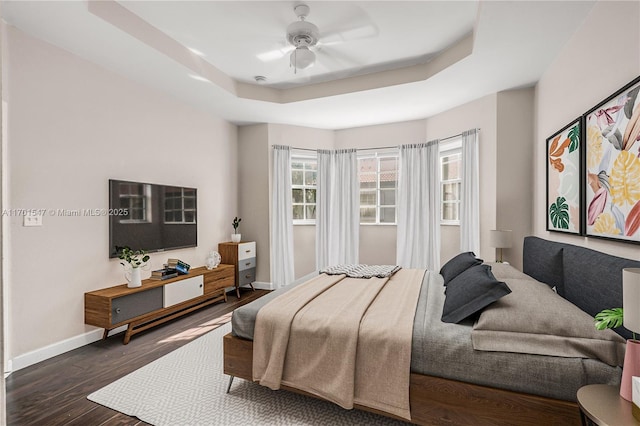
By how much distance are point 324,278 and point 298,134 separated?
290 centimetres

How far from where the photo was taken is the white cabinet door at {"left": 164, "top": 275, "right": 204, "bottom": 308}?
3.49 meters

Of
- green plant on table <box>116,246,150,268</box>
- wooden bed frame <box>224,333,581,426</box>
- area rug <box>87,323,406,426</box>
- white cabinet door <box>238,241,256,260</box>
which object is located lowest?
area rug <box>87,323,406,426</box>

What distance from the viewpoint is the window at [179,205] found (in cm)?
393

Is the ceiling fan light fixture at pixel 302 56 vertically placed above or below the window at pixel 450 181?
above

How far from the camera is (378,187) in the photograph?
5352mm

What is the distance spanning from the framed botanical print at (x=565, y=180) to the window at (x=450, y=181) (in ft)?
4.98

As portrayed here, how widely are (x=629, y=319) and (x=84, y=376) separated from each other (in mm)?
3350

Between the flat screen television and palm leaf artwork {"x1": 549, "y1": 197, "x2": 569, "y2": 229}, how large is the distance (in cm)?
393

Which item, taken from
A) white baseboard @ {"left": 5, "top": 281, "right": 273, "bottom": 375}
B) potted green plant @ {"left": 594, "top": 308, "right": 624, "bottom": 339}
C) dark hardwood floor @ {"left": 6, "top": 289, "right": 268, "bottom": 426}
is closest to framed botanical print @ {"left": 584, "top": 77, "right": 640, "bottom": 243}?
potted green plant @ {"left": 594, "top": 308, "right": 624, "bottom": 339}

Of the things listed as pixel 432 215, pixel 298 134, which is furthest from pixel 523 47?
pixel 298 134

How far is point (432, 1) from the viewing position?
2574 millimetres

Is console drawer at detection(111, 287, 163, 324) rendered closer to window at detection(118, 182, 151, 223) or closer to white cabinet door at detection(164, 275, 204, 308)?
white cabinet door at detection(164, 275, 204, 308)

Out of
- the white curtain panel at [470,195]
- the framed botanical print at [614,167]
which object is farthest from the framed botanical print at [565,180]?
the white curtain panel at [470,195]

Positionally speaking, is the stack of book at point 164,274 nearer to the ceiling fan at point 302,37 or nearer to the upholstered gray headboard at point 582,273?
the ceiling fan at point 302,37
